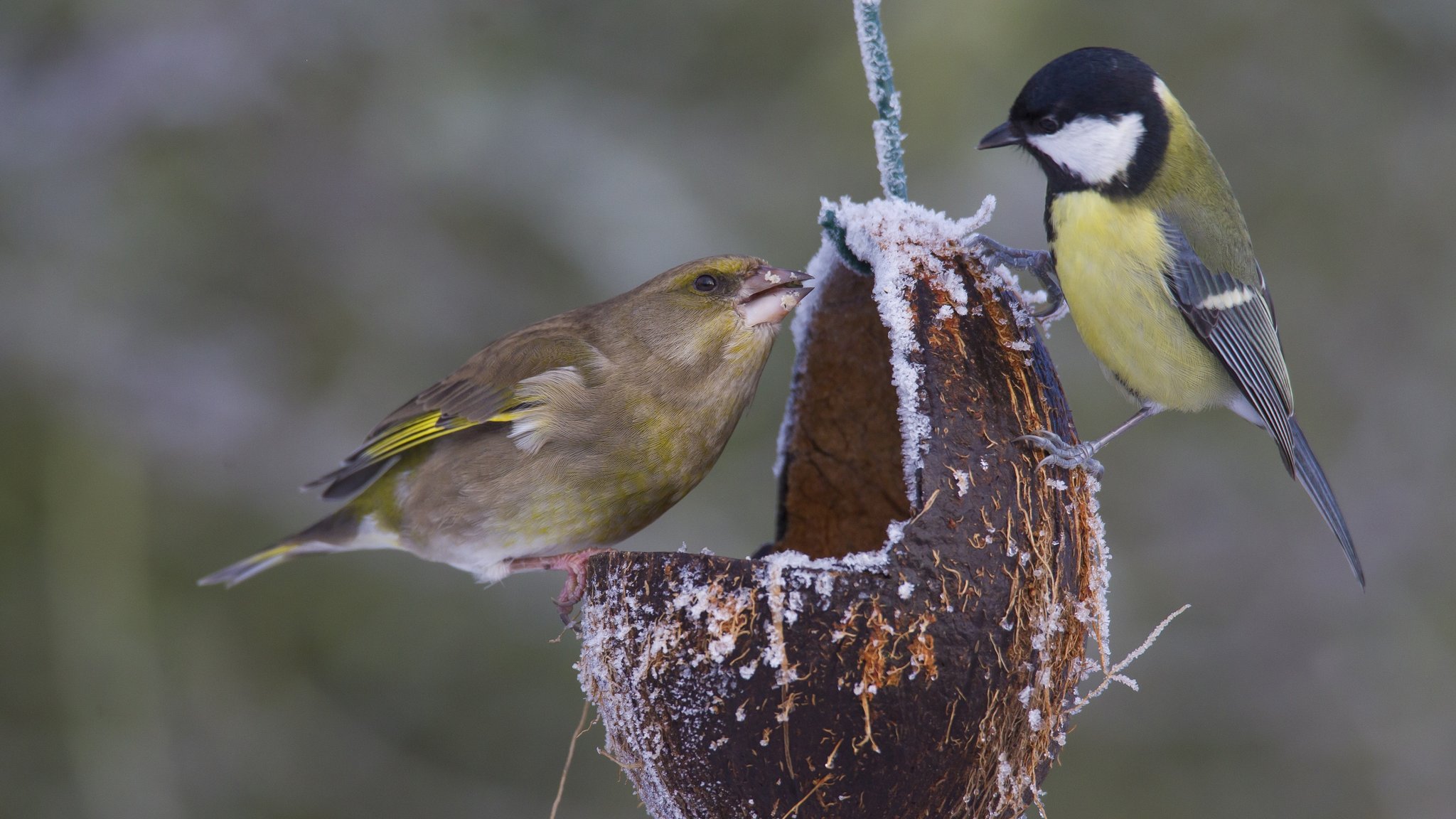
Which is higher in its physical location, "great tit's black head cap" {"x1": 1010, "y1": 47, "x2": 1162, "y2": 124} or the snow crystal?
"great tit's black head cap" {"x1": 1010, "y1": 47, "x2": 1162, "y2": 124}

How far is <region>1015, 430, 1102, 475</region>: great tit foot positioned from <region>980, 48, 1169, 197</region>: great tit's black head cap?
0.87 metres

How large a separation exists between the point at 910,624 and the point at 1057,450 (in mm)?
587

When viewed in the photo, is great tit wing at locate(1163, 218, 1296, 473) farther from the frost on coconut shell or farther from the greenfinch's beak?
the greenfinch's beak

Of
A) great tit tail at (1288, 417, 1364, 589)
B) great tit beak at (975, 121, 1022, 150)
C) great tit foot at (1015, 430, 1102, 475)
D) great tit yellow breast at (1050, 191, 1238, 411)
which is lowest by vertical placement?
great tit tail at (1288, 417, 1364, 589)

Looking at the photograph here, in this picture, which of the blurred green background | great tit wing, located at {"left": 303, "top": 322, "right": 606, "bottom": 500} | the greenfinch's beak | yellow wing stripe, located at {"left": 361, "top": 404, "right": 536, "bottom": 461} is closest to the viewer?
the greenfinch's beak

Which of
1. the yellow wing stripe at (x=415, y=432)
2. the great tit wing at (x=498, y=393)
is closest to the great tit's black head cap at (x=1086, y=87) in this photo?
the great tit wing at (x=498, y=393)

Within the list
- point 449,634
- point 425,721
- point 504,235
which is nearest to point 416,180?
point 504,235

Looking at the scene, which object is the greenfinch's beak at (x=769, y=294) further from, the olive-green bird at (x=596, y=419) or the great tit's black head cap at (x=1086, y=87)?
the great tit's black head cap at (x=1086, y=87)

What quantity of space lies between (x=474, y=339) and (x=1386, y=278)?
518 cm

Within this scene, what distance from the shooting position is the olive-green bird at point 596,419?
378cm

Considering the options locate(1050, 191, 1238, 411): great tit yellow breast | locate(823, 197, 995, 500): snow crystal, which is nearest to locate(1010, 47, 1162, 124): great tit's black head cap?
locate(1050, 191, 1238, 411): great tit yellow breast

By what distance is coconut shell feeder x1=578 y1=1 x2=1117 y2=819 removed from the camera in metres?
2.75

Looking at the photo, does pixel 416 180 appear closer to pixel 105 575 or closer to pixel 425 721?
pixel 105 575

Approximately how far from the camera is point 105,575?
588 cm
